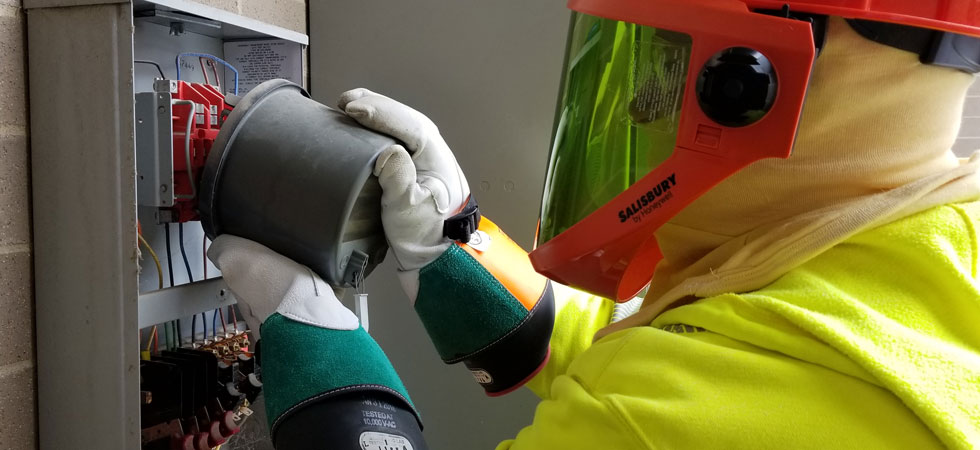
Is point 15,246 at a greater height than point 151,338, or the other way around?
point 15,246

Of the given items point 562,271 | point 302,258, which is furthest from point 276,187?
point 562,271

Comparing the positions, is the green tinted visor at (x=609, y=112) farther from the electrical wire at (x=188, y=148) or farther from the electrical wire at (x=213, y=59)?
the electrical wire at (x=213, y=59)

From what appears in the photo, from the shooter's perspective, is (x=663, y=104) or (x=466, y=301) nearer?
(x=663, y=104)

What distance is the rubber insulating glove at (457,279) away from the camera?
980 millimetres

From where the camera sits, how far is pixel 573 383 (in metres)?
0.61

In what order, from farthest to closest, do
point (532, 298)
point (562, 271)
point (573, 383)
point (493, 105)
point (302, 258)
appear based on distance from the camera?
point (493, 105) < point (532, 298) < point (302, 258) < point (562, 271) < point (573, 383)

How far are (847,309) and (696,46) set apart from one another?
246 millimetres

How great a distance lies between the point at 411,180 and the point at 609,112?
1.04ft

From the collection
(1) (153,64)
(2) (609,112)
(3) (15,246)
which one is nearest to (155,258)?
(3) (15,246)

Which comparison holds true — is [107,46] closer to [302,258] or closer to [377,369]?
[302,258]

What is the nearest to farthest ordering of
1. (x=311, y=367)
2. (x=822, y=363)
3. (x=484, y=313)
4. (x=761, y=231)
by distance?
(x=822, y=363), (x=761, y=231), (x=311, y=367), (x=484, y=313)

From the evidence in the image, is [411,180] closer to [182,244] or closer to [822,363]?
[182,244]

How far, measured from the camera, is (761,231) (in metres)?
0.64

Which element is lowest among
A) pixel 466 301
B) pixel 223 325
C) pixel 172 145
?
pixel 223 325
